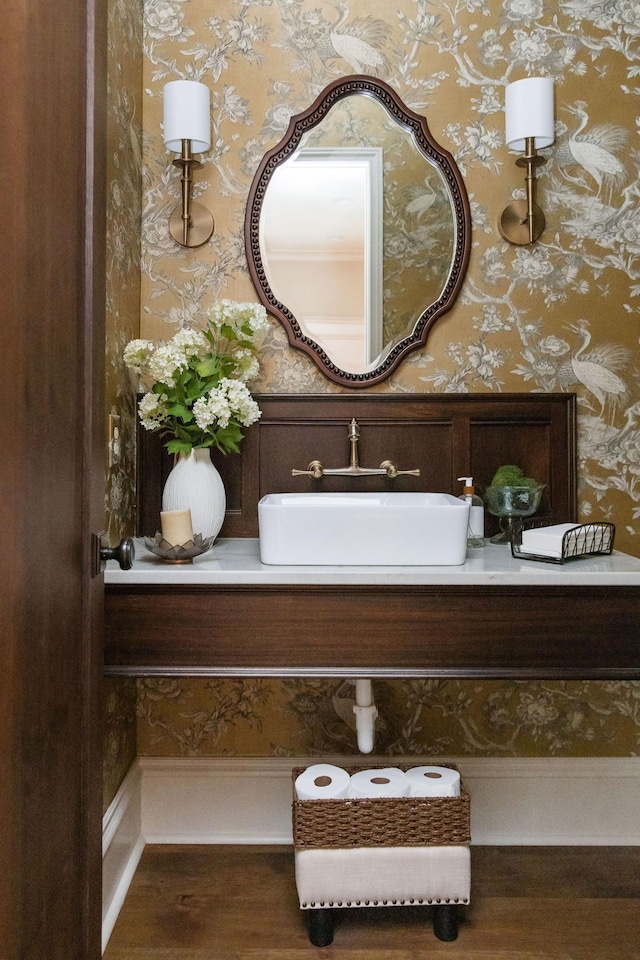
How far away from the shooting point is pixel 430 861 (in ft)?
5.06

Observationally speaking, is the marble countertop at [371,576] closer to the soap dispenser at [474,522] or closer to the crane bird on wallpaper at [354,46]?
the soap dispenser at [474,522]

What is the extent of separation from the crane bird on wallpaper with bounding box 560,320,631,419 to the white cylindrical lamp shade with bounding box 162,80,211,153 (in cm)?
115

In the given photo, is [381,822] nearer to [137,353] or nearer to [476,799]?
[476,799]

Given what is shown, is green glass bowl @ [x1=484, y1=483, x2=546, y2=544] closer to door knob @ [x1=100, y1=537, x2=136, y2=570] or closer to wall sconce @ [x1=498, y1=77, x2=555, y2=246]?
wall sconce @ [x1=498, y1=77, x2=555, y2=246]

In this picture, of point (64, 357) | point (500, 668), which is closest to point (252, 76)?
point (64, 357)

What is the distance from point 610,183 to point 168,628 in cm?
169

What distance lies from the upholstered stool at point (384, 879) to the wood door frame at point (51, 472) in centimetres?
67

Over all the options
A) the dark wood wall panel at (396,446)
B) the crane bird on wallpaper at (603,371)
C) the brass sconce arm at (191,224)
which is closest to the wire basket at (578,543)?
the dark wood wall panel at (396,446)

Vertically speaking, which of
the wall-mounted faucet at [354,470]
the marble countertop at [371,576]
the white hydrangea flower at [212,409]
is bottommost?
the marble countertop at [371,576]

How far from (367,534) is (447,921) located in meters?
0.89

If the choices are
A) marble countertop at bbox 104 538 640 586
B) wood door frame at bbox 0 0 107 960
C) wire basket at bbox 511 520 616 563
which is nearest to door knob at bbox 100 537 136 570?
wood door frame at bbox 0 0 107 960

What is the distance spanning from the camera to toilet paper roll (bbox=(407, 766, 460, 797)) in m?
1.59

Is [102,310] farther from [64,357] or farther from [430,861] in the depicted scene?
[430,861]

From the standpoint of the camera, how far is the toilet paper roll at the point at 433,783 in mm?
1589
